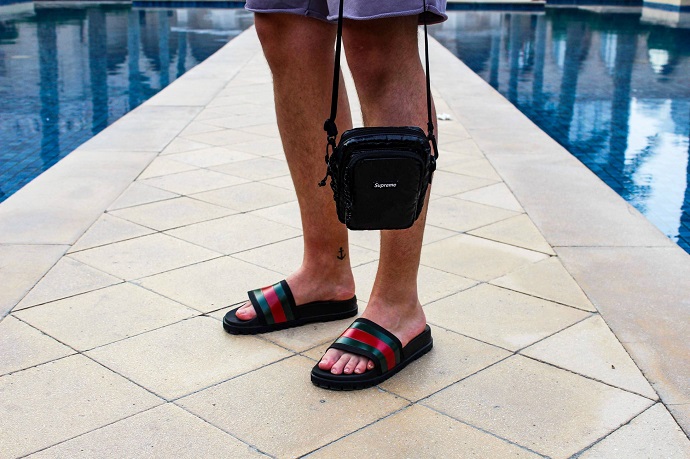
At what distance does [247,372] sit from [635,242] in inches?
→ 63.6

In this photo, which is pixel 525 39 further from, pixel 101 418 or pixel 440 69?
pixel 101 418

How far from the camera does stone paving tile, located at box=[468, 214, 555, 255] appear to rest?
2932mm

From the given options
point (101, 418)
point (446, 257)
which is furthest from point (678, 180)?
point (101, 418)

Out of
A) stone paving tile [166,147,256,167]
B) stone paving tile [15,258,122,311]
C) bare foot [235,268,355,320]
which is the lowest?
stone paving tile [15,258,122,311]

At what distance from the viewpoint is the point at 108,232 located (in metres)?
3.03

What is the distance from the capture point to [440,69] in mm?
8016

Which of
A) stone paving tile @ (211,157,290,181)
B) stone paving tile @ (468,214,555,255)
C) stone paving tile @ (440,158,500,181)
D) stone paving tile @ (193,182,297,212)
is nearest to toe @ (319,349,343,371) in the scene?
stone paving tile @ (468,214,555,255)

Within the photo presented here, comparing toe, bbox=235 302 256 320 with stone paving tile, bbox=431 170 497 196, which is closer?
toe, bbox=235 302 256 320

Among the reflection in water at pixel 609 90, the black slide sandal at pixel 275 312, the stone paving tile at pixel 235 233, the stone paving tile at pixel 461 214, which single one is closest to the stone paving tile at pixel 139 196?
the stone paving tile at pixel 235 233

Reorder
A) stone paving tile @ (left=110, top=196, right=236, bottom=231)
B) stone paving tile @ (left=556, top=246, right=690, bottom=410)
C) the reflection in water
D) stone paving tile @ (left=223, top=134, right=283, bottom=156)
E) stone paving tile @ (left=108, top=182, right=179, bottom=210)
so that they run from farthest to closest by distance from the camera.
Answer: the reflection in water → stone paving tile @ (left=223, top=134, right=283, bottom=156) → stone paving tile @ (left=108, top=182, right=179, bottom=210) → stone paving tile @ (left=110, top=196, right=236, bottom=231) → stone paving tile @ (left=556, top=246, right=690, bottom=410)

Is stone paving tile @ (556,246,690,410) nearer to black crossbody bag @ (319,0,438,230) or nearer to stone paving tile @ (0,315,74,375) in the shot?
black crossbody bag @ (319,0,438,230)

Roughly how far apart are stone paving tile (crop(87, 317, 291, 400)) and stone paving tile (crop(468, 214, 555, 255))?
1185 millimetres

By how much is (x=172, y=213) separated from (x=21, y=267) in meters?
0.76

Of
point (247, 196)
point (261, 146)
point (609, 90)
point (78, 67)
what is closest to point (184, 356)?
point (247, 196)
